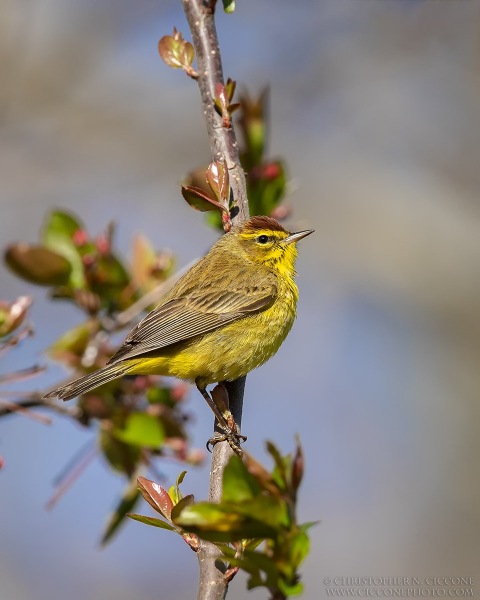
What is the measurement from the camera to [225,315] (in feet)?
16.8

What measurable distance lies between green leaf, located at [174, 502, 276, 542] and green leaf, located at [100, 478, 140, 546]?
1931 mm

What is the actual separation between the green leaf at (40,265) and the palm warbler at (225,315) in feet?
1.71

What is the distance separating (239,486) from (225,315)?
3.09 m

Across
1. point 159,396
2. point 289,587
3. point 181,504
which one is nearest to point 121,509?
point 159,396

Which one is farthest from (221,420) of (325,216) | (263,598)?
(325,216)

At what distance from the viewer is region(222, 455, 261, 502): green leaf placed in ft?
6.66

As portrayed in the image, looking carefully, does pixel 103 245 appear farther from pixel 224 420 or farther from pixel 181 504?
pixel 181 504

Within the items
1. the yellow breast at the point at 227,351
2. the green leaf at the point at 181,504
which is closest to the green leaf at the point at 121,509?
the yellow breast at the point at 227,351

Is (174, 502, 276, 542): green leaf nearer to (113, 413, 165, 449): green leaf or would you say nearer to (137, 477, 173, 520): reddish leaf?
(137, 477, 173, 520): reddish leaf

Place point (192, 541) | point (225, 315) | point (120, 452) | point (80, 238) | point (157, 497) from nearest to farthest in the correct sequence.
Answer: point (157, 497)
point (192, 541)
point (120, 452)
point (80, 238)
point (225, 315)

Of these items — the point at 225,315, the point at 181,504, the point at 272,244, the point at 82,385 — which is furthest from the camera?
the point at 272,244

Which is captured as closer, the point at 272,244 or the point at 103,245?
the point at 103,245

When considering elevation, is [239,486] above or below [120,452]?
above

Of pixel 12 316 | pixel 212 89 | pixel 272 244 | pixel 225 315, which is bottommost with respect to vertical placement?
pixel 225 315
